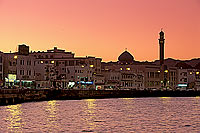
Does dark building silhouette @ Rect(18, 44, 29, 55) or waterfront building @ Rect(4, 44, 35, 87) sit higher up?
dark building silhouette @ Rect(18, 44, 29, 55)

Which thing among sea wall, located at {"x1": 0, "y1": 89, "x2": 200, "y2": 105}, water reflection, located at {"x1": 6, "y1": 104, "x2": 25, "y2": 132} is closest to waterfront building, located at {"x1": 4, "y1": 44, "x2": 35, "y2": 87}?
sea wall, located at {"x1": 0, "y1": 89, "x2": 200, "y2": 105}

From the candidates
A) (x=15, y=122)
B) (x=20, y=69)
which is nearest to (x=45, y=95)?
(x=20, y=69)

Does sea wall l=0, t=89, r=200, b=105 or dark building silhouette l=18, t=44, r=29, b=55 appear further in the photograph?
dark building silhouette l=18, t=44, r=29, b=55

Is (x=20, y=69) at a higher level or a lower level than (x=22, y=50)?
lower

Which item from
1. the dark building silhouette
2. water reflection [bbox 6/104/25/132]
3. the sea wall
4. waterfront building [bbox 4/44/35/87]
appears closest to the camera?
water reflection [bbox 6/104/25/132]

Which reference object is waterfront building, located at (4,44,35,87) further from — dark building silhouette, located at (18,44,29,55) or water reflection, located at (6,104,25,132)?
water reflection, located at (6,104,25,132)

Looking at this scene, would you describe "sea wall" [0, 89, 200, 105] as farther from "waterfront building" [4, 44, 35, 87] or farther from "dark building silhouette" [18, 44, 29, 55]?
"dark building silhouette" [18, 44, 29, 55]

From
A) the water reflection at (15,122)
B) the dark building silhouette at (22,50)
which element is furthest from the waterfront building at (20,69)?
the water reflection at (15,122)

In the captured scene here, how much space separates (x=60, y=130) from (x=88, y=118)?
18675 mm

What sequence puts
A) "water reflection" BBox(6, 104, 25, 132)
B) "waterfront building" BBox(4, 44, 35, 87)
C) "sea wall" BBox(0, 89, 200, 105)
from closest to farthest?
"water reflection" BBox(6, 104, 25, 132)
"sea wall" BBox(0, 89, 200, 105)
"waterfront building" BBox(4, 44, 35, 87)

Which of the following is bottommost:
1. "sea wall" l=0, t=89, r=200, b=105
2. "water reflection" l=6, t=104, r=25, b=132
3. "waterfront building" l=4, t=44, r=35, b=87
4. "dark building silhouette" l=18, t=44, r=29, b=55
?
"water reflection" l=6, t=104, r=25, b=132

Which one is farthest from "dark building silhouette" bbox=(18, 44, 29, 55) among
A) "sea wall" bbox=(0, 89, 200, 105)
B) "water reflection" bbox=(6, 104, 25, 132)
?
"water reflection" bbox=(6, 104, 25, 132)

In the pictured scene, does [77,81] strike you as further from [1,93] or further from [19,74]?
[1,93]

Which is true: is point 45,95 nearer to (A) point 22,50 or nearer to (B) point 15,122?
(A) point 22,50
